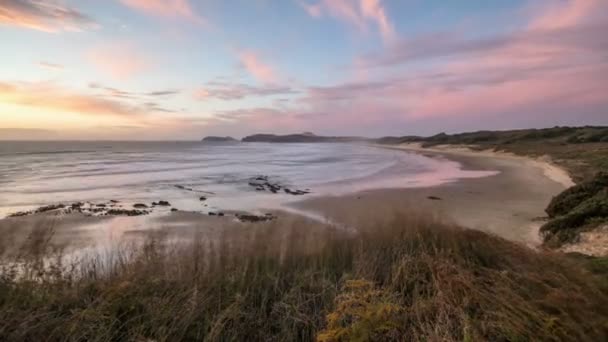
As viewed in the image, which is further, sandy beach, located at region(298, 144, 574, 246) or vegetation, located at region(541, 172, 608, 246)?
sandy beach, located at region(298, 144, 574, 246)

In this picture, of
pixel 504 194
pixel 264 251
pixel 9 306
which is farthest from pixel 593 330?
pixel 504 194

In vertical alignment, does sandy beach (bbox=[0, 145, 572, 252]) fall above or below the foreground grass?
below

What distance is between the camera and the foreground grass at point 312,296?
11.8 feet

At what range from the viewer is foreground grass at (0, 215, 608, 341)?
3588 millimetres

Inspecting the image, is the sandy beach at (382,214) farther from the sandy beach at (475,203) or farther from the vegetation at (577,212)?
the vegetation at (577,212)

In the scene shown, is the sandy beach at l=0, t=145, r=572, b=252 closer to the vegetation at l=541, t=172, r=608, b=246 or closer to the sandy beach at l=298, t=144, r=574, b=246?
the sandy beach at l=298, t=144, r=574, b=246

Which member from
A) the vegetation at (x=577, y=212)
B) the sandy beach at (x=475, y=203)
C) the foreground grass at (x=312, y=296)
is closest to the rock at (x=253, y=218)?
the sandy beach at (x=475, y=203)

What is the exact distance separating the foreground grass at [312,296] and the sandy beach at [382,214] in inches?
111

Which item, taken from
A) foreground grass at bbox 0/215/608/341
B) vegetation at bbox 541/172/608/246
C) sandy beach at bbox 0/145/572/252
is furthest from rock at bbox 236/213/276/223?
vegetation at bbox 541/172/608/246

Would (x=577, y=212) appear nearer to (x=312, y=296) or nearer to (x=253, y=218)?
(x=312, y=296)

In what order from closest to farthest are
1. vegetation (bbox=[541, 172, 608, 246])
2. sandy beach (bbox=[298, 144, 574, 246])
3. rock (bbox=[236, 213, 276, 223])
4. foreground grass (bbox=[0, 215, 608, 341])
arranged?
1. foreground grass (bbox=[0, 215, 608, 341])
2. vegetation (bbox=[541, 172, 608, 246])
3. sandy beach (bbox=[298, 144, 574, 246])
4. rock (bbox=[236, 213, 276, 223])

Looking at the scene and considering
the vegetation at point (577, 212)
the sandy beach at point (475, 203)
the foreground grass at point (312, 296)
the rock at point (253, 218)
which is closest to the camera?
the foreground grass at point (312, 296)

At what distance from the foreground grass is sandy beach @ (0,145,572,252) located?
2826mm

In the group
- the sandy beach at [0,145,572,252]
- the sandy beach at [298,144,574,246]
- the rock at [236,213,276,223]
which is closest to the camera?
the sandy beach at [0,145,572,252]
